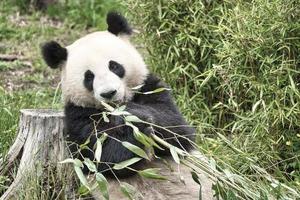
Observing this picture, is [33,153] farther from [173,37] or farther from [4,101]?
[173,37]

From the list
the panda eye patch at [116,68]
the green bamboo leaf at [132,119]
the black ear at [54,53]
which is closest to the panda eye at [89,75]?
the panda eye patch at [116,68]

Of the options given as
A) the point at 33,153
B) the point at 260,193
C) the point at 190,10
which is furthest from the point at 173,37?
the point at 260,193

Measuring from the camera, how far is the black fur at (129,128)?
166 inches

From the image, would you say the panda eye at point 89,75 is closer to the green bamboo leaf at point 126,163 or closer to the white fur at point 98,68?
the white fur at point 98,68

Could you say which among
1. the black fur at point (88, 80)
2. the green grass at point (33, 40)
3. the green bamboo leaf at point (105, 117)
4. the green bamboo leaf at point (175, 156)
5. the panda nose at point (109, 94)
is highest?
the black fur at point (88, 80)

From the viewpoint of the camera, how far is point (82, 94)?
4.46 meters

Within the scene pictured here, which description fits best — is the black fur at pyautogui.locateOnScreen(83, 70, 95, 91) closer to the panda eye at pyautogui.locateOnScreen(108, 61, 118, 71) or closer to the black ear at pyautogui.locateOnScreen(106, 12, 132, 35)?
the panda eye at pyautogui.locateOnScreen(108, 61, 118, 71)

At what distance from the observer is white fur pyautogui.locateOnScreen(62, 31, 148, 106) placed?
14.3 ft

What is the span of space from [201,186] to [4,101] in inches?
94.0

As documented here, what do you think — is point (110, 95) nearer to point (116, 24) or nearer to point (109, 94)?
Answer: point (109, 94)

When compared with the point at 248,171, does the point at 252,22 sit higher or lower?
higher

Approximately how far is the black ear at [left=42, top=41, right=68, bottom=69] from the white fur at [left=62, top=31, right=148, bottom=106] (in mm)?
43

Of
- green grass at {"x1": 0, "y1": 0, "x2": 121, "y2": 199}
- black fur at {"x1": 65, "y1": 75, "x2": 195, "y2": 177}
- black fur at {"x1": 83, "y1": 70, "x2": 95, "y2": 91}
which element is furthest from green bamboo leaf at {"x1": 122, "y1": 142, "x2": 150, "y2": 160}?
green grass at {"x1": 0, "y1": 0, "x2": 121, "y2": 199}

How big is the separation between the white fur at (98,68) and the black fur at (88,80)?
0.06ft
